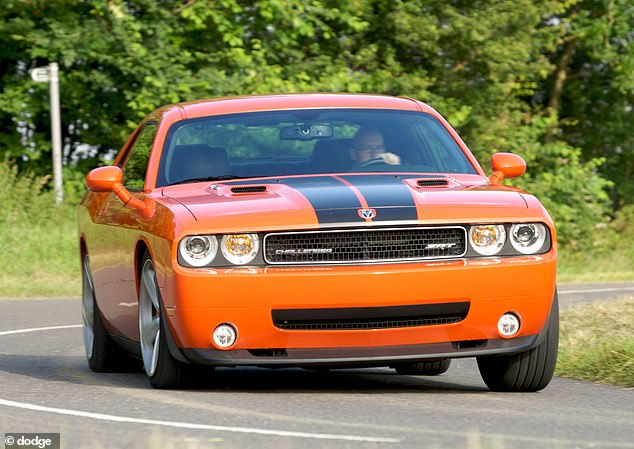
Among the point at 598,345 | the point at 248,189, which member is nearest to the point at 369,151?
the point at 248,189

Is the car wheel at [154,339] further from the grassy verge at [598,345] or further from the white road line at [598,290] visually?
the white road line at [598,290]

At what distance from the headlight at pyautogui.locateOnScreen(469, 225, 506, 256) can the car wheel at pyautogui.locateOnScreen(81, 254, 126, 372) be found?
279 cm

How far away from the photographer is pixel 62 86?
87.7 feet

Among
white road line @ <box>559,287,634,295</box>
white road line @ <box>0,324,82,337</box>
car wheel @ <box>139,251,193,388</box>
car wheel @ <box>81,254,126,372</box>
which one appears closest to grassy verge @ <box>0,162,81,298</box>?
white road line @ <box>0,324,82,337</box>

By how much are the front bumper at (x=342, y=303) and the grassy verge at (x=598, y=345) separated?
1.31 metres

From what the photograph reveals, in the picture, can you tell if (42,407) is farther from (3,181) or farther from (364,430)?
(3,181)

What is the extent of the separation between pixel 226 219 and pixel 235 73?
747 inches

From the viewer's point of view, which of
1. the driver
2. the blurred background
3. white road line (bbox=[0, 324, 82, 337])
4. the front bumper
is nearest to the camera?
the front bumper

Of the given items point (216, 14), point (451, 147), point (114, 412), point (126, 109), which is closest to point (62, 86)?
point (126, 109)

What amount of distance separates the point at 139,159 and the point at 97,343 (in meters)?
1.19

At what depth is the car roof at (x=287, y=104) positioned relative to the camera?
9.21 meters

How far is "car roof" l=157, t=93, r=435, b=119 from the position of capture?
9211 millimetres

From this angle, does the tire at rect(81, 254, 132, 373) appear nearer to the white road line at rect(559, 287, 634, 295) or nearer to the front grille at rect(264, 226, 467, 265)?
the front grille at rect(264, 226, 467, 265)

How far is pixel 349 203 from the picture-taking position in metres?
7.58
